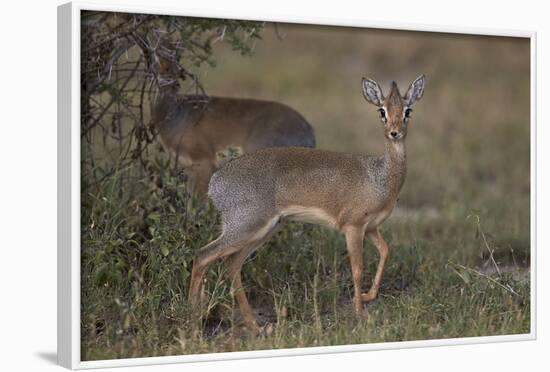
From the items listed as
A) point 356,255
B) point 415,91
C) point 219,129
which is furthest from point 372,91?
point 219,129

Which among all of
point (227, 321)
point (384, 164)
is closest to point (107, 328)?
point (227, 321)

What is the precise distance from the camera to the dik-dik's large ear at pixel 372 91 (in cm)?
796

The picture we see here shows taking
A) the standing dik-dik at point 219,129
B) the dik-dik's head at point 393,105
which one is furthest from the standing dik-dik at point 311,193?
the standing dik-dik at point 219,129

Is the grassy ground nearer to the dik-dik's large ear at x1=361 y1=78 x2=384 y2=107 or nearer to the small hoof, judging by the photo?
the small hoof

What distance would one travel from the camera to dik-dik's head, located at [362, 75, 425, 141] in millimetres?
7914

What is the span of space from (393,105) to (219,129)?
8.71 feet

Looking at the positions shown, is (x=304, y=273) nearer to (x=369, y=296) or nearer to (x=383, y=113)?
(x=369, y=296)

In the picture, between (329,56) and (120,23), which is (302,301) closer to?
(120,23)

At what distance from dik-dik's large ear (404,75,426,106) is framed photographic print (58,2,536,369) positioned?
0.01 meters

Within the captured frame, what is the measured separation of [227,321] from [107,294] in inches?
37.5

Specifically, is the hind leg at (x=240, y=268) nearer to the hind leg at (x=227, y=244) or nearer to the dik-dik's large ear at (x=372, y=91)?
the hind leg at (x=227, y=244)

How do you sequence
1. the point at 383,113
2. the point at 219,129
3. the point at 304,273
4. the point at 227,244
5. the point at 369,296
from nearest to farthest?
1. the point at 227,244
2. the point at 383,113
3. the point at 369,296
4. the point at 304,273
5. the point at 219,129

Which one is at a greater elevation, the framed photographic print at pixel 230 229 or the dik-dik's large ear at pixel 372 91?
the dik-dik's large ear at pixel 372 91

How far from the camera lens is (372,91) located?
802cm
